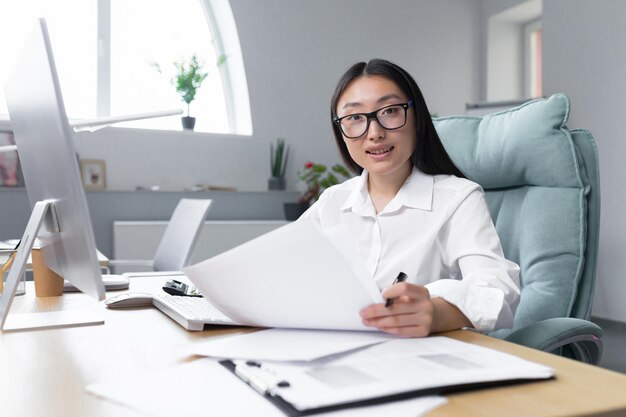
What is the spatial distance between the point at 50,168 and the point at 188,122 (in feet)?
11.6

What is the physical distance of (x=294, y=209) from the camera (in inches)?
175

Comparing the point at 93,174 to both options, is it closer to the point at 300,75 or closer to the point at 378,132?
the point at 300,75

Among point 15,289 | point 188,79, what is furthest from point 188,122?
point 15,289

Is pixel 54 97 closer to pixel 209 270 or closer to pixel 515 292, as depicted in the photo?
pixel 209 270

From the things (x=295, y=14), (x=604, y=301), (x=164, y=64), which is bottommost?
(x=604, y=301)

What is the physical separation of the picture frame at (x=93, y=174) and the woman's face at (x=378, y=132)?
10.1 feet

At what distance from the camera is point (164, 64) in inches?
175

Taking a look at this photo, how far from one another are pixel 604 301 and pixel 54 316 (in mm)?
3897

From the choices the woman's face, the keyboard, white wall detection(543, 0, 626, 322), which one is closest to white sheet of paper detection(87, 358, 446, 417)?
the keyboard

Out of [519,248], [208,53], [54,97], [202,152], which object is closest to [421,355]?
[54,97]

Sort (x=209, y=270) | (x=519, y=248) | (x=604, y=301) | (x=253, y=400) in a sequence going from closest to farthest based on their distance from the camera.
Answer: (x=253, y=400), (x=209, y=270), (x=519, y=248), (x=604, y=301)

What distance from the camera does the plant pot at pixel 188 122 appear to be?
4.37 meters

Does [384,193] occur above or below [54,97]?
below

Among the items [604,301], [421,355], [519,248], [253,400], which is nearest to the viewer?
[253,400]
